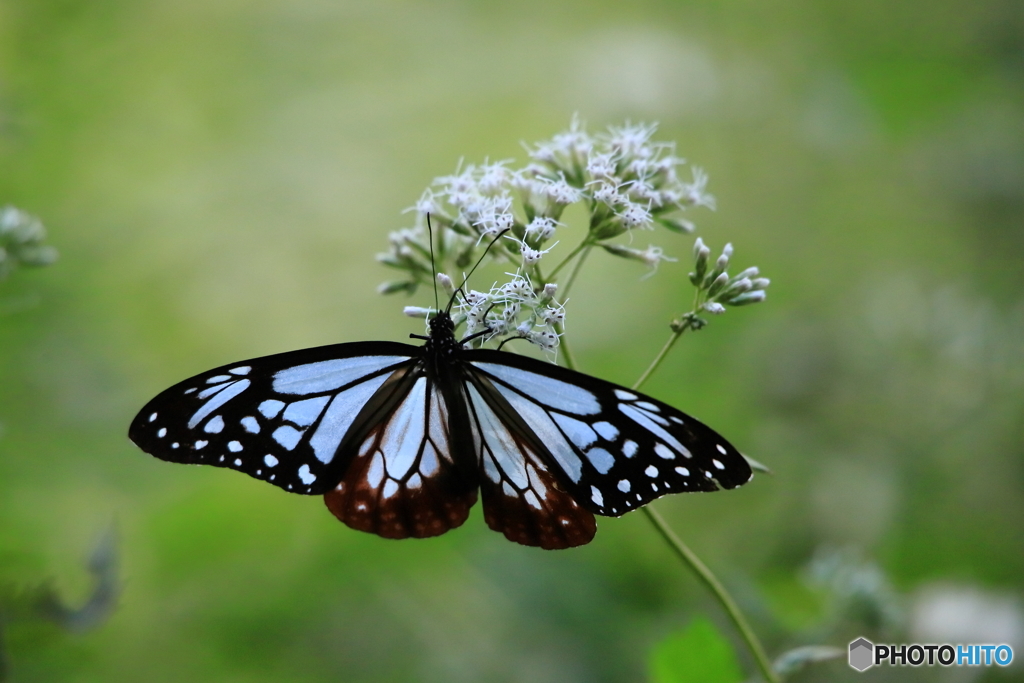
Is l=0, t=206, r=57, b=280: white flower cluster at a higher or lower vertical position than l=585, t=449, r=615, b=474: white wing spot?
higher

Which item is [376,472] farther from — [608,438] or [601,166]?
[601,166]

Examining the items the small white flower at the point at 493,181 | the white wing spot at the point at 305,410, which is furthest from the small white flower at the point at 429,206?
the white wing spot at the point at 305,410

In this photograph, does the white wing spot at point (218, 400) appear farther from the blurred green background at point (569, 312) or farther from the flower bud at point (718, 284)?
the flower bud at point (718, 284)

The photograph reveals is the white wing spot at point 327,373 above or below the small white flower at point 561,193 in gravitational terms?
below

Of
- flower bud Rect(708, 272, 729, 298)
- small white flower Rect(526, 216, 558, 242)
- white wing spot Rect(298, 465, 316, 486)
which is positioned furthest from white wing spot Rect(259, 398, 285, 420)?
flower bud Rect(708, 272, 729, 298)

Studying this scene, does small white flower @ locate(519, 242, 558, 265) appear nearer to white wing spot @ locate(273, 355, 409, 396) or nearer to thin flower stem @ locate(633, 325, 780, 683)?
white wing spot @ locate(273, 355, 409, 396)

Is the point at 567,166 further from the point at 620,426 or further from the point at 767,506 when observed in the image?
the point at 767,506

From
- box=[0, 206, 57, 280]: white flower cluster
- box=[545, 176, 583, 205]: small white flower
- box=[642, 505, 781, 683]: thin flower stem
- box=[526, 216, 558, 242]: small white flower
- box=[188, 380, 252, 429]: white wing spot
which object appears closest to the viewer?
box=[642, 505, 781, 683]: thin flower stem
